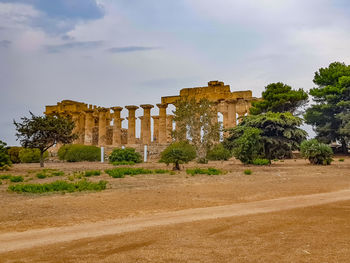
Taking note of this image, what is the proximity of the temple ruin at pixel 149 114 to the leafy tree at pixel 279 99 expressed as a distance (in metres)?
3.02

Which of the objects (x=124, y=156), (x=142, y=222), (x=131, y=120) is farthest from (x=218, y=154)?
(x=142, y=222)

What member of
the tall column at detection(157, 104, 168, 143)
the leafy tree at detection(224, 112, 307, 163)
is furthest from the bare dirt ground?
the tall column at detection(157, 104, 168, 143)

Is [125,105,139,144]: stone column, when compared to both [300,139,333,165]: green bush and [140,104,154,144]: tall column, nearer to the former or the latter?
[140,104,154,144]: tall column

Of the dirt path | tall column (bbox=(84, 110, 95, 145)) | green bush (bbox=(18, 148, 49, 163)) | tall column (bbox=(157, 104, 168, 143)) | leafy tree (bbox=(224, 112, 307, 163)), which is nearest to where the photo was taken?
the dirt path

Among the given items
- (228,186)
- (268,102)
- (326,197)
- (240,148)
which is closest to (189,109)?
(240,148)

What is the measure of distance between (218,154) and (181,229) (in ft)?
90.5

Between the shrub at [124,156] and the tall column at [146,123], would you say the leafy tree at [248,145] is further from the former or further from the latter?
the tall column at [146,123]

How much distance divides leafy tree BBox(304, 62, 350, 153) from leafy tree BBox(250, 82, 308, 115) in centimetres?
171

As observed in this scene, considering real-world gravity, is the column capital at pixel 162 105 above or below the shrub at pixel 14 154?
above

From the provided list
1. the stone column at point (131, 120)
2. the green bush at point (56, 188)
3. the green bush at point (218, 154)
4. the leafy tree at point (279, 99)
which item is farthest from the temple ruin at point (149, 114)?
the green bush at point (56, 188)

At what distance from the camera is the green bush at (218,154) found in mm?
33531

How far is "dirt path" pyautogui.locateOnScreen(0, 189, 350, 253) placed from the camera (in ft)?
20.6

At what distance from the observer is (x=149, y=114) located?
162ft

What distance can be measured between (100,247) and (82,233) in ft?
3.96
